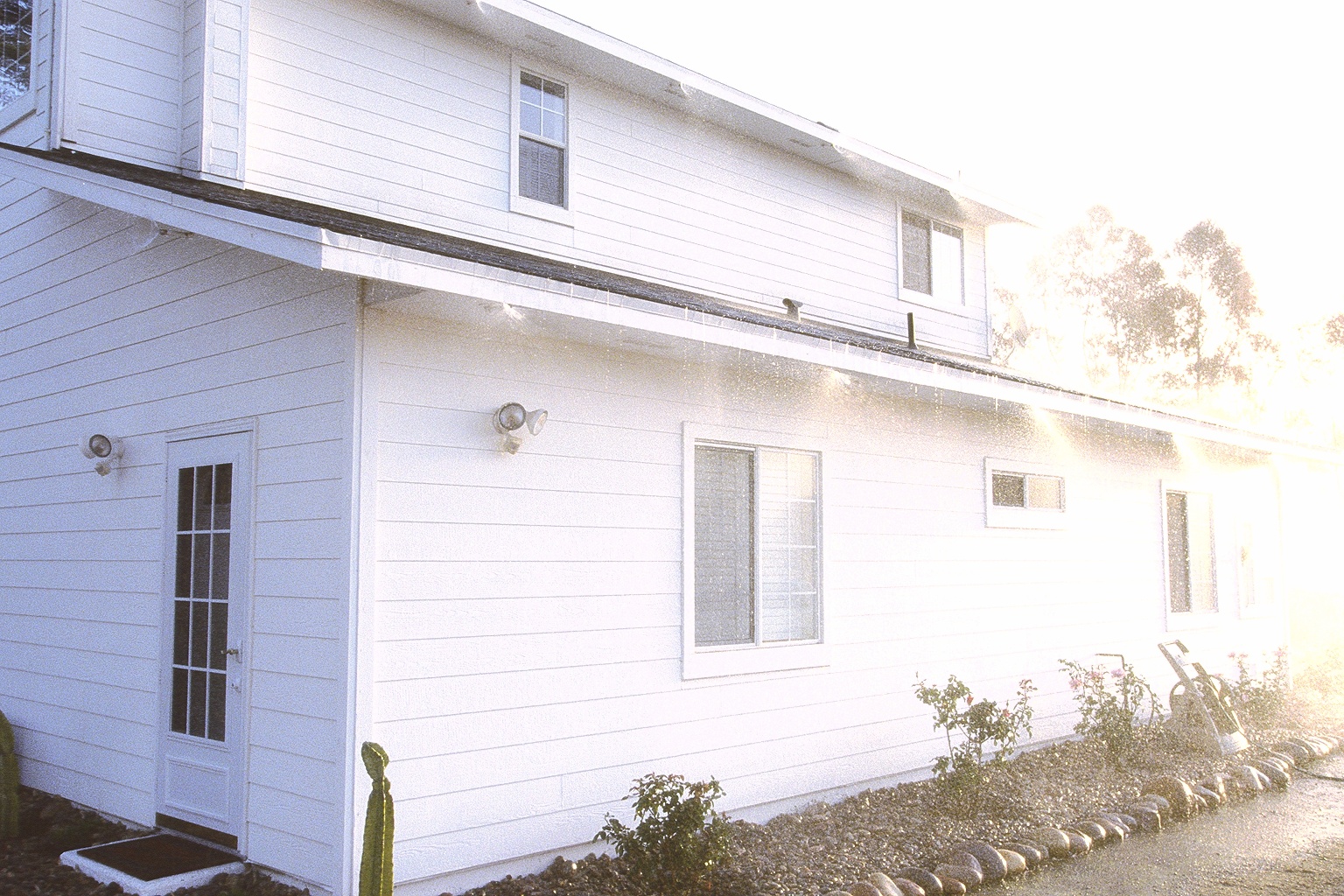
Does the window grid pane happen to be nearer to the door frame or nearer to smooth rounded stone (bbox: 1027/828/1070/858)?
smooth rounded stone (bbox: 1027/828/1070/858)

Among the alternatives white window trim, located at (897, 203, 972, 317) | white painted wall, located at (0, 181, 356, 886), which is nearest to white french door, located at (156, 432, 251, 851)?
white painted wall, located at (0, 181, 356, 886)

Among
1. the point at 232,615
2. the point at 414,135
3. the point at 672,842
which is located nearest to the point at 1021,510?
the point at 672,842

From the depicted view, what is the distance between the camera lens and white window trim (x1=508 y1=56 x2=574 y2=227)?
8305mm

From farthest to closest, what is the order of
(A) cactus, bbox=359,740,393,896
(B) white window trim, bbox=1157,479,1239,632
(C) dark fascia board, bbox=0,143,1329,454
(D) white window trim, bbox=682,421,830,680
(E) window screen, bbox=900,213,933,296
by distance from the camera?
(E) window screen, bbox=900,213,933,296 → (B) white window trim, bbox=1157,479,1239,632 → (D) white window trim, bbox=682,421,830,680 → (C) dark fascia board, bbox=0,143,1329,454 → (A) cactus, bbox=359,740,393,896

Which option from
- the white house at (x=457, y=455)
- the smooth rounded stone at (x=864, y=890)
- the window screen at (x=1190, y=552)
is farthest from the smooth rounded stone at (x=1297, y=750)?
the smooth rounded stone at (x=864, y=890)

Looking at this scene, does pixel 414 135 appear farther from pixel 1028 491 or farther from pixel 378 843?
pixel 1028 491

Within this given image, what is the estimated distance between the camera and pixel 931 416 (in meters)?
8.85

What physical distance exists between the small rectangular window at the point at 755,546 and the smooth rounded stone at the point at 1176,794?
2656mm

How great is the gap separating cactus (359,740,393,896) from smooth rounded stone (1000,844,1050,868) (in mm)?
3701

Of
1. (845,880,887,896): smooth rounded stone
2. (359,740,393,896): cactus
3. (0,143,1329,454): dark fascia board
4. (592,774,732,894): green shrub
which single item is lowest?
(845,880,887,896): smooth rounded stone

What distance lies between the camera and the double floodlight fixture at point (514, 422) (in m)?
5.67

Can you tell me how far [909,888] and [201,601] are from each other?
416cm

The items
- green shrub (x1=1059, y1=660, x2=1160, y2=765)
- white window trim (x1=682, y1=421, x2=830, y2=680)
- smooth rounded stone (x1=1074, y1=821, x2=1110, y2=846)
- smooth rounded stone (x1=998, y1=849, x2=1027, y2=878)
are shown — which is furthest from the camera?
green shrub (x1=1059, y1=660, x2=1160, y2=765)

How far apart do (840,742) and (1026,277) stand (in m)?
25.3
